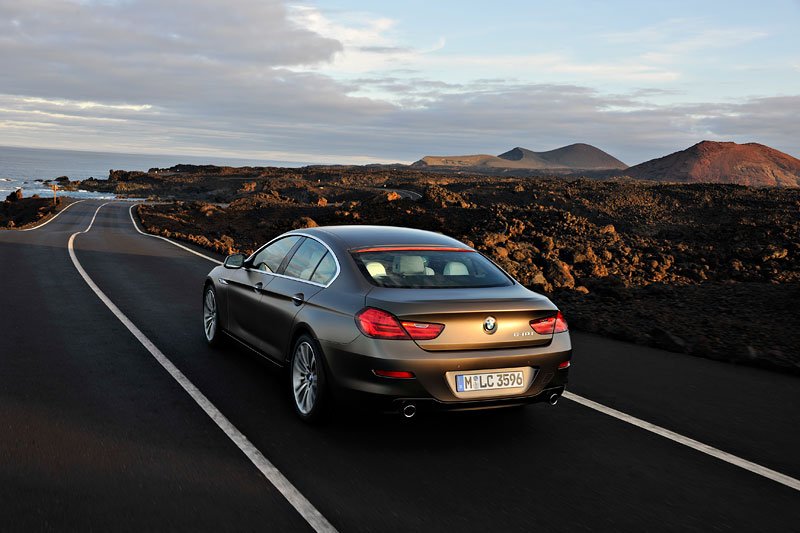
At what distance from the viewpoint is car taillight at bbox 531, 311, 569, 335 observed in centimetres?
520

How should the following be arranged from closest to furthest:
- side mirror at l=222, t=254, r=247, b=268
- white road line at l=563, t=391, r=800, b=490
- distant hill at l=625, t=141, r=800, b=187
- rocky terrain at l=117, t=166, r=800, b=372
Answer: white road line at l=563, t=391, r=800, b=490 → side mirror at l=222, t=254, r=247, b=268 → rocky terrain at l=117, t=166, r=800, b=372 → distant hill at l=625, t=141, r=800, b=187

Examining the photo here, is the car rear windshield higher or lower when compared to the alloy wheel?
higher

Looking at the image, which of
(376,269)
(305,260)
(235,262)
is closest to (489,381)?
(376,269)

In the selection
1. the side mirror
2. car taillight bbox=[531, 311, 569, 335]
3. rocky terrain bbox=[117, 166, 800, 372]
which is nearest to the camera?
car taillight bbox=[531, 311, 569, 335]

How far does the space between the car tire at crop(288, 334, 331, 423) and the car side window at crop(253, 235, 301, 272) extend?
1.26 m

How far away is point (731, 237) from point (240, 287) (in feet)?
82.6

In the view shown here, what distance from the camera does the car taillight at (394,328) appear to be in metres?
4.85

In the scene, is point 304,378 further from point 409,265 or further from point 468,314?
point 468,314

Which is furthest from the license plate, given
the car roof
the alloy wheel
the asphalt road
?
the car roof

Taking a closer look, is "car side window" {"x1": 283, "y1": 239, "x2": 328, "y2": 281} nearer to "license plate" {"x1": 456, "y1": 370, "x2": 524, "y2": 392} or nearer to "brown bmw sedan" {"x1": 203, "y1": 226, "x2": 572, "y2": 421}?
"brown bmw sedan" {"x1": 203, "y1": 226, "x2": 572, "y2": 421}

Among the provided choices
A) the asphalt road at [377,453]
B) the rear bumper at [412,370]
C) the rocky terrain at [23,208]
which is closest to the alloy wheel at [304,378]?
the asphalt road at [377,453]

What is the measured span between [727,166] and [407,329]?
164589mm

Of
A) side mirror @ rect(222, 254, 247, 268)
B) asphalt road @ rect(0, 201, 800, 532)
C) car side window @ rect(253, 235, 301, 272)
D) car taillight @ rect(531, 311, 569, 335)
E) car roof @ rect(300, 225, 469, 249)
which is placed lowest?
asphalt road @ rect(0, 201, 800, 532)

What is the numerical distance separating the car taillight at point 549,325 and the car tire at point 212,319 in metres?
3.90
